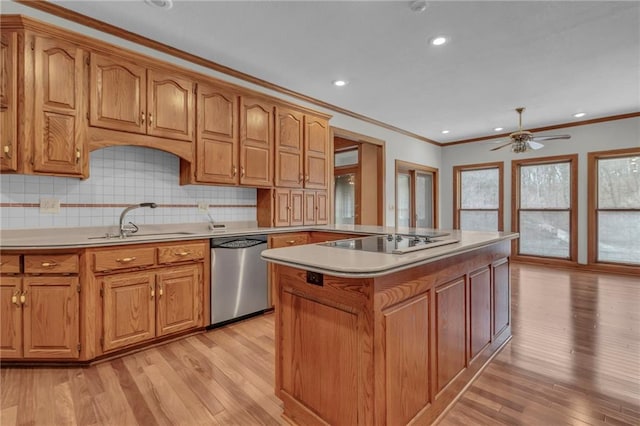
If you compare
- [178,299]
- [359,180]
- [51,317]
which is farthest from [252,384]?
[359,180]

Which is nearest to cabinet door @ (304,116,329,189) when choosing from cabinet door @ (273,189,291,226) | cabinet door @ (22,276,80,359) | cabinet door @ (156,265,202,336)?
cabinet door @ (273,189,291,226)

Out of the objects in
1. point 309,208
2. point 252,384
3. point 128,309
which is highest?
point 309,208

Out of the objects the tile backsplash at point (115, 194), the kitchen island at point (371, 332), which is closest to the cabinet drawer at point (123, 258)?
the tile backsplash at point (115, 194)

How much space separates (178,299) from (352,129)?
3590mm

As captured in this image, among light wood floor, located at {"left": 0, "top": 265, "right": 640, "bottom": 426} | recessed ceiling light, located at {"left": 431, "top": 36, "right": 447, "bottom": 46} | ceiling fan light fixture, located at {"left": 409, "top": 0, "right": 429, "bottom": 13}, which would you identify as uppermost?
recessed ceiling light, located at {"left": 431, "top": 36, "right": 447, "bottom": 46}

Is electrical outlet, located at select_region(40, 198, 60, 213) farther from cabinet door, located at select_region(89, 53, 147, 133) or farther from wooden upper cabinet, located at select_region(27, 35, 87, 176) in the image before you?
cabinet door, located at select_region(89, 53, 147, 133)

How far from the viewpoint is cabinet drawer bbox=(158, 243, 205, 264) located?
8.54ft

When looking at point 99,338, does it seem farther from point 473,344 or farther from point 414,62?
point 414,62

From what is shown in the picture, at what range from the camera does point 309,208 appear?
4.17 metres

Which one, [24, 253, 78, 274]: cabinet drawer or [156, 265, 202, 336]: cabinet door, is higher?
[24, 253, 78, 274]: cabinet drawer

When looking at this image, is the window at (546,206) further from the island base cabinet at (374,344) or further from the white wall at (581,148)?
the island base cabinet at (374,344)

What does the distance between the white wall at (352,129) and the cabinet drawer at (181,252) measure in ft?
3.23

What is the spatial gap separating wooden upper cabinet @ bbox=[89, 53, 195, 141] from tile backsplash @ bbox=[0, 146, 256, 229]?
40cm

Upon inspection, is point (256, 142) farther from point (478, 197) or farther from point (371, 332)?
point (478, 197)
